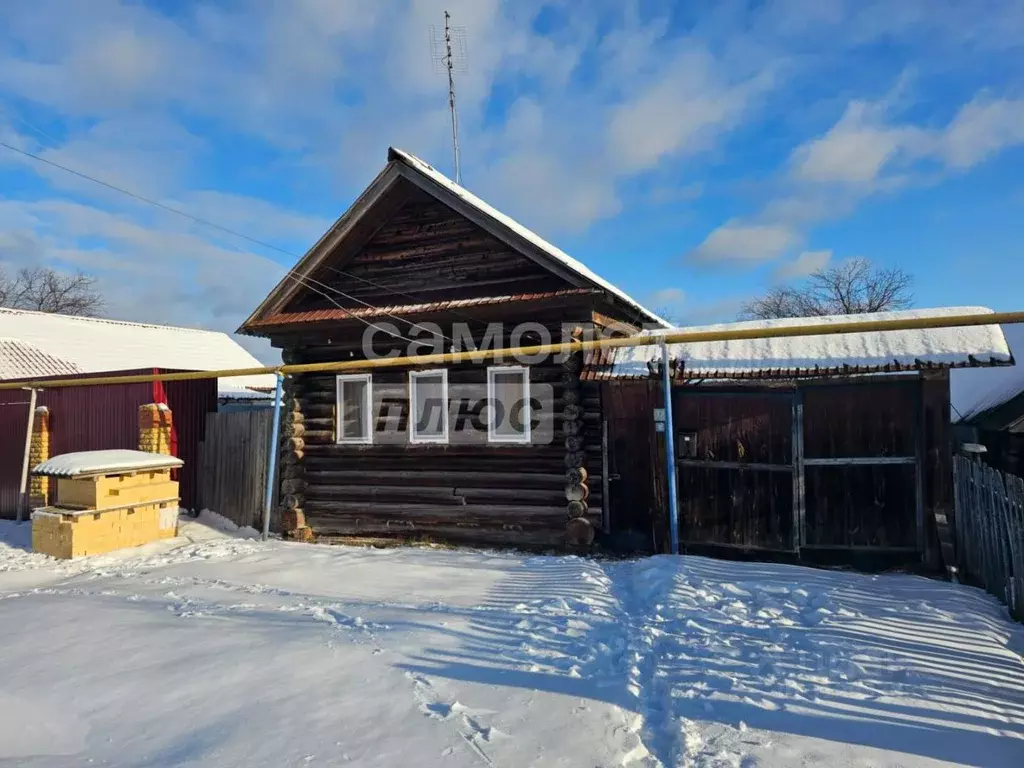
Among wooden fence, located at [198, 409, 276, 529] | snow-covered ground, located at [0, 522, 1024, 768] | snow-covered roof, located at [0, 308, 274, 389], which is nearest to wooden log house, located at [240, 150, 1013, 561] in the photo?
wooden fence, located at [198, 409, 276, 529]

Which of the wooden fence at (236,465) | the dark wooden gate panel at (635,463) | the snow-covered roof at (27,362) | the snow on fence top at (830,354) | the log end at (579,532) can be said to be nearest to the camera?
the snow on fence top at (830,354)

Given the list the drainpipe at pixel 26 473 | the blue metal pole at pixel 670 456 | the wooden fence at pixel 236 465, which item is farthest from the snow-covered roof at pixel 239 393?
the blue metal pole at pixel 670 456

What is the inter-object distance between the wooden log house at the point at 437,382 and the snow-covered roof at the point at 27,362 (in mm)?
8916

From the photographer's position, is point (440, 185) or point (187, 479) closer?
point (440, 185)

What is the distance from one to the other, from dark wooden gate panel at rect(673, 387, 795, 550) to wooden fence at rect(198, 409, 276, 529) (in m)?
7.20

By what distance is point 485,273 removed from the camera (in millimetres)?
10227

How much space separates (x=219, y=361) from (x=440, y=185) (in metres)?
15.9

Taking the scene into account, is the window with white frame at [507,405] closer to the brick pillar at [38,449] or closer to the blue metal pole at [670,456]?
the blue metal pole at [670,456]

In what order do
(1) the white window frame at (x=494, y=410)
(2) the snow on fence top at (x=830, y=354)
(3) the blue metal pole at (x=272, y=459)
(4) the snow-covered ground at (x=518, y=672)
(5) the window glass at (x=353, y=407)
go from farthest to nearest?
(5) the window glass at (x=353, y=407), (3) the blue metal pole at (x=272, y=459), (1) the white window frame at (x=494, y=410), (2) the snow on fence top at (x=830, y=354), (4) the snow-covered ground at (x=518, y=672)

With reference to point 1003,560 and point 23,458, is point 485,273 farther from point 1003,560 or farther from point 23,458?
point 23,458

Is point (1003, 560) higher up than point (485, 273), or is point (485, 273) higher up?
point (485, 273)

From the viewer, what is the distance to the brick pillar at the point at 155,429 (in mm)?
11742

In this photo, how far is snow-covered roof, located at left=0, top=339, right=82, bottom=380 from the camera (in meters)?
16.1

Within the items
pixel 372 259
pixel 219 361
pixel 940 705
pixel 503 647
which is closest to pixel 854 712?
pixel 940 705
